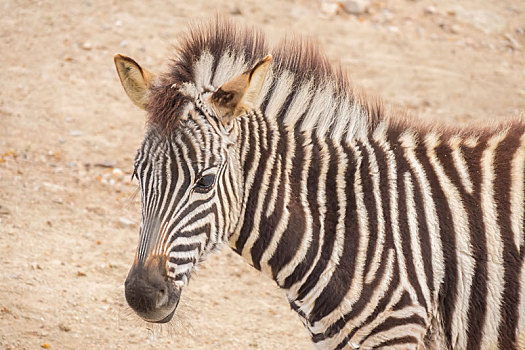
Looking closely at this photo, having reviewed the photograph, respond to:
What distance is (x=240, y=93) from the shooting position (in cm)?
370

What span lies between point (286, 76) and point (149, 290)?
1.67 metres

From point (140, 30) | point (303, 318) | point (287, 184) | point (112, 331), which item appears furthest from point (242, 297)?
point (140, 30)

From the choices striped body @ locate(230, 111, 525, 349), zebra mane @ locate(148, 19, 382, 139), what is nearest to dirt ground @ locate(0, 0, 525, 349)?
striped body @ locate(230, 111, 525, 349)

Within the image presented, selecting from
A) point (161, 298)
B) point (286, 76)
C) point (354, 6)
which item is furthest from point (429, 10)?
point (161, 298)

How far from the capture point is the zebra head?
11.9ft

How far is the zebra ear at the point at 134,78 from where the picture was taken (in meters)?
3.90

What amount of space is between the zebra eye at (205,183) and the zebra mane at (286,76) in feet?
2.02

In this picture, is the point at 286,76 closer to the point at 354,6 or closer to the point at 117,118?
the point at 117,118

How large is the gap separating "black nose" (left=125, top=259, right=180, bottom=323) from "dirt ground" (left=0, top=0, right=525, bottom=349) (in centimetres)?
49

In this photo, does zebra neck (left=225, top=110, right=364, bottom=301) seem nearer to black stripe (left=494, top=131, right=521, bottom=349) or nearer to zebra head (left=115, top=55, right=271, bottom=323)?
zebra head (left=115, top=55, right=271, bottom=323)

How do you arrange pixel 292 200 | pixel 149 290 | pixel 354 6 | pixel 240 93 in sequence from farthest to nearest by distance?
pixel 354 6 → pixel 292 200 → pixel 240 93 → pixel 149 290

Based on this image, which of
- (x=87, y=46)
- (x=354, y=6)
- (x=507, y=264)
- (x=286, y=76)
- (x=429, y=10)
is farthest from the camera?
(x=429, y=10)

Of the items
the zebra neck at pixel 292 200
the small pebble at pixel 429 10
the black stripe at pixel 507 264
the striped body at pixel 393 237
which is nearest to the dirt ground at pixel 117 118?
the small pebble at pixel 429 10

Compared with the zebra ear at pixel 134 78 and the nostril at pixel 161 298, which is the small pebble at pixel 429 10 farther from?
the nostril at pixel 161 298
